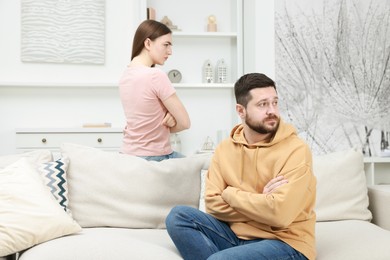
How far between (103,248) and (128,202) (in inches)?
19.5

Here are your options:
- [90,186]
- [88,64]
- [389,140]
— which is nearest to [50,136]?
[88,64]

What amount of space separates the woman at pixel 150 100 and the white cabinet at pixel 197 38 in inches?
90.3

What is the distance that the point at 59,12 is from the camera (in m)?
4.81

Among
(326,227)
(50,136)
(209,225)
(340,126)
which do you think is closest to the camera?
(209,225)

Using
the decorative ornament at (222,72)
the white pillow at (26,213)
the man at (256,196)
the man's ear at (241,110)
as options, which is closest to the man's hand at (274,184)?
the man at (256,196)

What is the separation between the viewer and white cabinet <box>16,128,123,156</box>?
14.4 feet

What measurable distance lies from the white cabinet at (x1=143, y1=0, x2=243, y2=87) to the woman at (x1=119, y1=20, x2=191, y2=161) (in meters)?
2.29

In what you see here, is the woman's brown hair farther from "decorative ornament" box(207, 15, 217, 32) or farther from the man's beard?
"decorative ornament" box(207, 15, 217, 32)

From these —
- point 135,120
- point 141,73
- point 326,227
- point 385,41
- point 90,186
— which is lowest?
point 326,227

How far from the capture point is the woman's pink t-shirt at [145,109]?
2521 millimetres

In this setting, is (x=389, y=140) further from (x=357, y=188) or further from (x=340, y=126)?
(x=357, y=188)

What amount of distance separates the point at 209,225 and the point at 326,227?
26.2 inches

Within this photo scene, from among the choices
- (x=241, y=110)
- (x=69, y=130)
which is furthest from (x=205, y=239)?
(x=69, y=130)

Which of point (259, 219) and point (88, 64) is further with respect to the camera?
point (88, 64)
